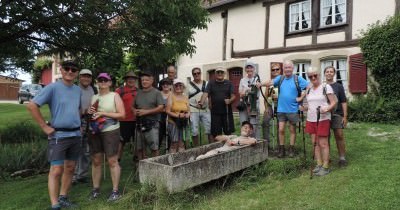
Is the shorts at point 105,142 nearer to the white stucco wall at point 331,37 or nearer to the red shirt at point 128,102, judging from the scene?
the red shirt at point 128,102

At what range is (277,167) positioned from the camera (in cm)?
706

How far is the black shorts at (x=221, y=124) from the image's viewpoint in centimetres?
805

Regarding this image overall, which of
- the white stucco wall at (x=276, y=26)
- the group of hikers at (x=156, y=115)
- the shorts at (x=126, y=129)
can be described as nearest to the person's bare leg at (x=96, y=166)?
the group of hikers at (x=156, y=115)

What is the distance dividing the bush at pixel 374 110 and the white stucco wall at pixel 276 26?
410 cm

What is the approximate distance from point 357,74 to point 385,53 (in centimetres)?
119

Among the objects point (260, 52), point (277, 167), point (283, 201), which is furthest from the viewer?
point (260, 52)

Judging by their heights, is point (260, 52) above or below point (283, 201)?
above

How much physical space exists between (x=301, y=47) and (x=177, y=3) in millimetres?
8177

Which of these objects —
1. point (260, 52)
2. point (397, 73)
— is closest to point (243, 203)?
point (397, 73)

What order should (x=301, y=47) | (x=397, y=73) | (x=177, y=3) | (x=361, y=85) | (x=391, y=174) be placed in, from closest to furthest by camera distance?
(x=391, y=174) → (x=177, y=3) → (x=397, y=73) → (x=361, y=85) → (x=301, y=47)

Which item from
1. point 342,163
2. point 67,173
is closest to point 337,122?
point 342,163

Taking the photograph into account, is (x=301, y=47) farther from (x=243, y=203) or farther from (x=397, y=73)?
(x=243, y=203)

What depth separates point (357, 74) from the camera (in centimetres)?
1306

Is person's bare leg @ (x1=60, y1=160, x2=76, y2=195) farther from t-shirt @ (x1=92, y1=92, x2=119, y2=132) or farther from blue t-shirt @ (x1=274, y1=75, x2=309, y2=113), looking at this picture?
blue t-shirt @ (x1=274, y1=75, x2=309, y2=113)
